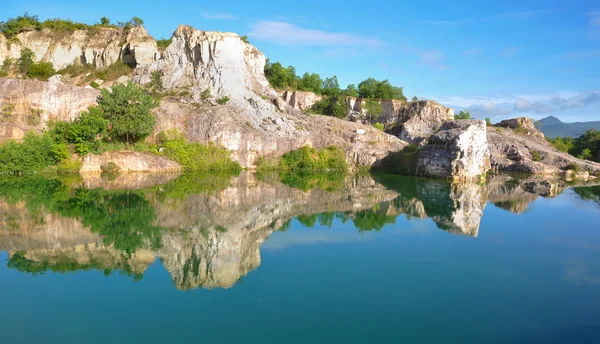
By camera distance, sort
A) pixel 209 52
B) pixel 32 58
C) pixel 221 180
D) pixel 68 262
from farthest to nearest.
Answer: pixel 32 58 → pixel 209 52 → pixel 221 180 → pixel 68 262

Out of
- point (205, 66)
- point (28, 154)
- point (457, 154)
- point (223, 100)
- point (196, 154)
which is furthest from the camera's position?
point (205, 66)

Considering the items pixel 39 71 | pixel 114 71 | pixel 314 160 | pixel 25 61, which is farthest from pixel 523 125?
pixel 25 61

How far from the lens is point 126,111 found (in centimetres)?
3566

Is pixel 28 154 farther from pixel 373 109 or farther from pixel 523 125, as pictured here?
pixel 523 125

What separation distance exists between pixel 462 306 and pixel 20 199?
20516mm

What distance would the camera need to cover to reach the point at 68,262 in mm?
12477

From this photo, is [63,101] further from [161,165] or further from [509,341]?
[509,341]

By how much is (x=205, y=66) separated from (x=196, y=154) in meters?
13.8

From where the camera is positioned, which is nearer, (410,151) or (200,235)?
(200,235)

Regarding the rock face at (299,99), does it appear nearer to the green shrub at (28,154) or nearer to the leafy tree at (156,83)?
the leafy tree at (156,83)

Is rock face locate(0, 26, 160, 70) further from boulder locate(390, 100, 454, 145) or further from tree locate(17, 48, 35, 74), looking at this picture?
boulder locate(390, 100, 454, 145)

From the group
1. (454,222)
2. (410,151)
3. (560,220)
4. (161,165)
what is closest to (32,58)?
(161,165)

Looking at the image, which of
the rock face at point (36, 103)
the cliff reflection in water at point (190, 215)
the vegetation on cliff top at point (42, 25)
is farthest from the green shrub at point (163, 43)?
the cliff reflection in water at point (190, 215)

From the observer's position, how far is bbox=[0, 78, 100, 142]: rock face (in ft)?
114
